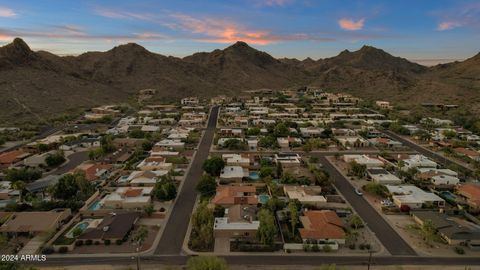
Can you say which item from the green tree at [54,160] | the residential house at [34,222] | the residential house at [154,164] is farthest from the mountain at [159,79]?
the residential house at [34,222]

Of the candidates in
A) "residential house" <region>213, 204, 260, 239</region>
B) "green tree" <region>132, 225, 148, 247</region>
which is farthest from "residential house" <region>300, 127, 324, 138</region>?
"green tree" <region>132, 225, 148, 247</region>

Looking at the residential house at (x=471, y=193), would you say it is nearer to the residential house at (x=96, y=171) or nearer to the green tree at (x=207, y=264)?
the green tree at (x=207, y=264)

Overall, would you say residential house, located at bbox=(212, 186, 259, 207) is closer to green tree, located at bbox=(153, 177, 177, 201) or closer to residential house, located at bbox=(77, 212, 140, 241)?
green tree, located at bbox=(153, 177, 177, 201)

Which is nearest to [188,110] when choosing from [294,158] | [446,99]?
[294,158]

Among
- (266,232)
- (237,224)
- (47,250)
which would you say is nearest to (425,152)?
(266,232)

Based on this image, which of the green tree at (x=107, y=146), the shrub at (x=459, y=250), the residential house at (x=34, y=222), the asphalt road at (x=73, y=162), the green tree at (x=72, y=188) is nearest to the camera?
the shrub at (x=459, y=250)

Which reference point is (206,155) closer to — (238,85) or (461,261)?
(461,261)

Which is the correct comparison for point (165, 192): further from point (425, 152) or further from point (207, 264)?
point (425, 152)
